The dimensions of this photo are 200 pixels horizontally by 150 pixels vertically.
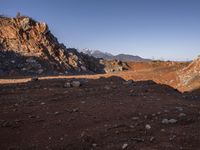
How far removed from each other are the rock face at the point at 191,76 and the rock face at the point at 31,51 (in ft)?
45.8

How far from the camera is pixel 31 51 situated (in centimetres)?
3834

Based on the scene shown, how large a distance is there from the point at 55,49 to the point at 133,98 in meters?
30.3

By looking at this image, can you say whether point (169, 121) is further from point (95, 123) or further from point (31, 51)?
point (31, 51)

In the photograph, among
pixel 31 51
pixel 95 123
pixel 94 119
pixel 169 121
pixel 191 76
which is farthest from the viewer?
pixel 31 51

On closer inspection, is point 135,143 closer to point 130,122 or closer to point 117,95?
point 130,122

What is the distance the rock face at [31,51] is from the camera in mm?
35000

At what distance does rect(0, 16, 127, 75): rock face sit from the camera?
3500 centimetres

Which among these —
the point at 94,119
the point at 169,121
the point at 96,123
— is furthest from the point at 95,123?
the point at 169,121

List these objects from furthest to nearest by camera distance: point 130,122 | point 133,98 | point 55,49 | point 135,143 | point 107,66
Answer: point 107,66
point 55,49
point 133,98
point 130,122
point 135,143

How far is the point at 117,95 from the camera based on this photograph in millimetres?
13219

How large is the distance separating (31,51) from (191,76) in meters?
19.1

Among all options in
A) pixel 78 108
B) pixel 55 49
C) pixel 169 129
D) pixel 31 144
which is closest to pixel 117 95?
pixel 78 108

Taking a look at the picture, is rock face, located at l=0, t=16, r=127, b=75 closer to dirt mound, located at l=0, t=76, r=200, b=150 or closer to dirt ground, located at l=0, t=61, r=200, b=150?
dirt ground, located at l=0, t=61, r=200, b=150

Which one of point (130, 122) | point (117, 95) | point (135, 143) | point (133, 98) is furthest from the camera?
point (117, 95)
